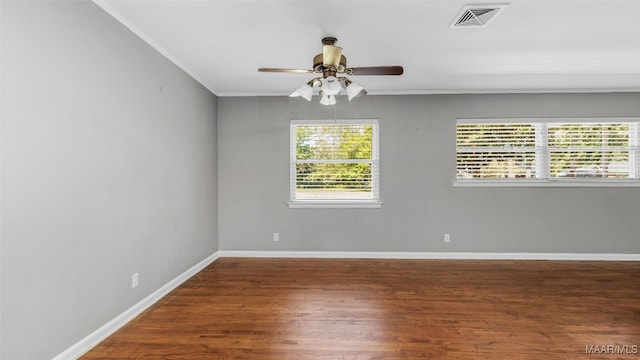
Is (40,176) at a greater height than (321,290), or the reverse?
(40,176)

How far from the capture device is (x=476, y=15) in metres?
2.35

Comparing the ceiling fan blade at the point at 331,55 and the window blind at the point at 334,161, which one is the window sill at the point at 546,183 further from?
the ceiling fan blade at the point at 331,55

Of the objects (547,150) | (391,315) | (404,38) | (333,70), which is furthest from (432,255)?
(333,70)

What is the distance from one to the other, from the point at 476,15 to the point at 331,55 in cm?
114

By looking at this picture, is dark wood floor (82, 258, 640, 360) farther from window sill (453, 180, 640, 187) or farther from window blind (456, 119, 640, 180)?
window blind (456, 119, 640, 180)

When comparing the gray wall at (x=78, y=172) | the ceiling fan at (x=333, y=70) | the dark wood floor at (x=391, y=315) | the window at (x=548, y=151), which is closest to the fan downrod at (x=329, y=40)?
the ceiling fan at (x=333, y=70)

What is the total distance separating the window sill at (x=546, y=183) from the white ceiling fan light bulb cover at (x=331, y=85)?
8.88ft

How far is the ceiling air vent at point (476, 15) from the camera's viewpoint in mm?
2248

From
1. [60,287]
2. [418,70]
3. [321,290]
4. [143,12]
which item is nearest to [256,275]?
[321,290]

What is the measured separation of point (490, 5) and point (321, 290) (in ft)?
9.33

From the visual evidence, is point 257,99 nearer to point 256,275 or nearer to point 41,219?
point 256,275

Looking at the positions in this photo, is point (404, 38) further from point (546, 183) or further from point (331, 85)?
point (546, 183)

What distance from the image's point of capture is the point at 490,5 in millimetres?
2227

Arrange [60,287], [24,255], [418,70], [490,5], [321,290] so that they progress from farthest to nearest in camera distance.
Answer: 1. [418,70]
2. [321,290]
3. [490,5]
4. [60,287]
5. [24,255]
